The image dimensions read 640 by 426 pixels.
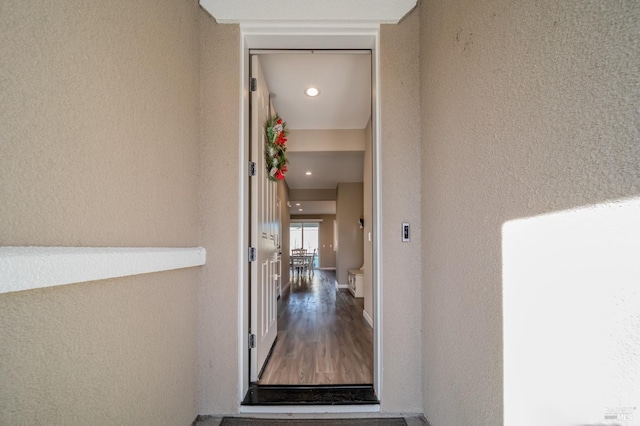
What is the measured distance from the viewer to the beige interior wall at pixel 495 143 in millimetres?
764

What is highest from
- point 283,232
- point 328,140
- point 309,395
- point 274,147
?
point 328,140

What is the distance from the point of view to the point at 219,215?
2000 mm

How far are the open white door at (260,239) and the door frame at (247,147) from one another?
0.54 ft

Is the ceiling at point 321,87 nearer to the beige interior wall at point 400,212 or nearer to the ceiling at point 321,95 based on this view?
the ceiling at point 321,95

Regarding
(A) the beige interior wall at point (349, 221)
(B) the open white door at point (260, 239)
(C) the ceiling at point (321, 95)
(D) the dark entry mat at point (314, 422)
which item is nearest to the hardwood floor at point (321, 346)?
(B) the open white door at point (260, 239)

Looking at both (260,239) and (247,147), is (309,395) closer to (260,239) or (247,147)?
(260,239)

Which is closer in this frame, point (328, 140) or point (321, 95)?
point (321, 95)

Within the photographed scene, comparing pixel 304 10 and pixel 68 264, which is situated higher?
pixel 304 10

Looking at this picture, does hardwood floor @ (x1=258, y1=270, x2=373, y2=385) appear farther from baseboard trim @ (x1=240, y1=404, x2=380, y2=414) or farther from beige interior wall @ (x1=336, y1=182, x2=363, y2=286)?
beige interior wall @ (x1=336, y1=182, x2=363, y2=286)

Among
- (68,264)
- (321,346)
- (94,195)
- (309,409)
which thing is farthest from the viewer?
(321,346)

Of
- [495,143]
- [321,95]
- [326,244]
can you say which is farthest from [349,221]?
[326,244]

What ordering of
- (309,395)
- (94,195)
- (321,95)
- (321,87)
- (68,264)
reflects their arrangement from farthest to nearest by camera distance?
1. (321,95)
2. (321,87)
3. (309,395)
4. (94,195)
5. (68,264)

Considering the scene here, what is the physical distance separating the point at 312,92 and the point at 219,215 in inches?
83.7

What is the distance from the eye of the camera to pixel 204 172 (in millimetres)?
2016
